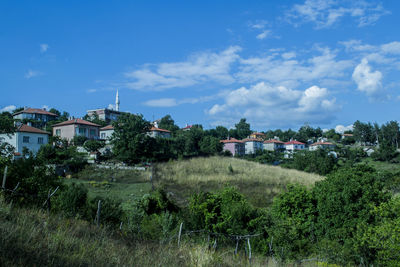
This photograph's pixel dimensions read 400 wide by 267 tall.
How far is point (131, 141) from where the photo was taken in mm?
41812

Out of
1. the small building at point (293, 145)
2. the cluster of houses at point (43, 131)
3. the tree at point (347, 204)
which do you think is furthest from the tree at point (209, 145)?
the small building at point (293, 145)

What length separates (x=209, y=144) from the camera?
193 ft

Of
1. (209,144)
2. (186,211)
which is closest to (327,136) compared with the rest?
(209,144)

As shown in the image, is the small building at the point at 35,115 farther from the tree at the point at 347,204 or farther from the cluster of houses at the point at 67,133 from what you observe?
the tree at the point at 347,204

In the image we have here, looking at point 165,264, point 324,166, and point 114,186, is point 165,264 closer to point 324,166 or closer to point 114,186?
point 114,186

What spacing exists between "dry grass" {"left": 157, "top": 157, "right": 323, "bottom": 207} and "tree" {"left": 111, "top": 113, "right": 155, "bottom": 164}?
4.05 meters

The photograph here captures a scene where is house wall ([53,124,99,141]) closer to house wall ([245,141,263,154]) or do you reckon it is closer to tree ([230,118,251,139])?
house wall ([245,141,263,154])

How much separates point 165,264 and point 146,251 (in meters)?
0.81

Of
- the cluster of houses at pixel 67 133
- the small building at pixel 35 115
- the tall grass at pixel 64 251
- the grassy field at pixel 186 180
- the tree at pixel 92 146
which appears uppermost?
the small building at pixel 35 115

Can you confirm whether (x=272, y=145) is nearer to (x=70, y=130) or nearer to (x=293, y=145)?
(x=293, y=145)

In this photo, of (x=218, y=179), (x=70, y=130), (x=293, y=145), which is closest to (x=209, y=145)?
(x=218, y=179)

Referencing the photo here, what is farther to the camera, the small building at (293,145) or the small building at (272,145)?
the small building at (293,145)

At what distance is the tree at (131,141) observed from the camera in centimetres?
4153

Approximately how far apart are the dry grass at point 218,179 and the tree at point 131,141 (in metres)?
4.05
